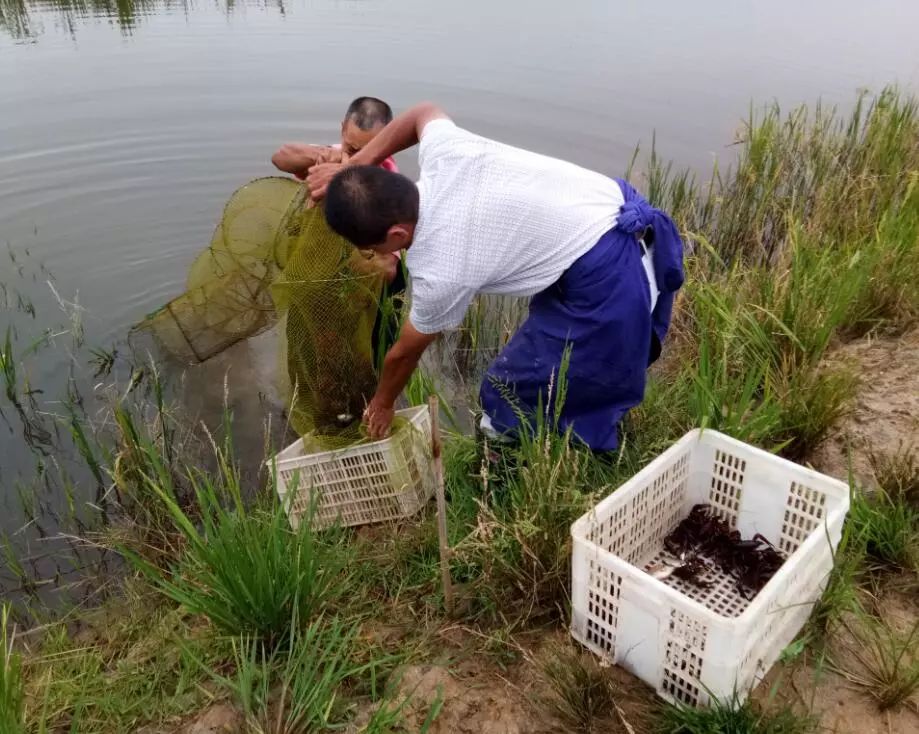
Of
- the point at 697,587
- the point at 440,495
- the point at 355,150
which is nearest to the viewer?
the point at 440,495

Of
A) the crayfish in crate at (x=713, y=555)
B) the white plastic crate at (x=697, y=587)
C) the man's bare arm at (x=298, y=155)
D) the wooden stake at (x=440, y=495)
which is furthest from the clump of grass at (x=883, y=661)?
the man's bare arm at (x=298, y=155)

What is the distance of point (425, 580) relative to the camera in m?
2.44

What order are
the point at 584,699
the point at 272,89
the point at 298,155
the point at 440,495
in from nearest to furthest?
the point at 584,699 → the point at 440,495 → the point at 298,155 → the point at 272,89

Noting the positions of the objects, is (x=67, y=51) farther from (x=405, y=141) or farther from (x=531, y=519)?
(x=531, y=519)

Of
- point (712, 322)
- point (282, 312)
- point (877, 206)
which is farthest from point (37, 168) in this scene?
point (877, 206)

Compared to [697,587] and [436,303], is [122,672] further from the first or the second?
[697,587]

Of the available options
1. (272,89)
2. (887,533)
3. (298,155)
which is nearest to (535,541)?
(887,533)

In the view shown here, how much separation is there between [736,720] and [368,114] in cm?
286

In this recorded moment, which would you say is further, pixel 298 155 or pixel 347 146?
pixel 347 146

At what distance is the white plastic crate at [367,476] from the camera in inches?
107

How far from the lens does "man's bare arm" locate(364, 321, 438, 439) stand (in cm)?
230

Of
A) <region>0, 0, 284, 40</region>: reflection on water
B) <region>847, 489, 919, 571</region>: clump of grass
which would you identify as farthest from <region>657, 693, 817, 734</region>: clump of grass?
<region>0, 0, 284, 40</region>: reflection on water

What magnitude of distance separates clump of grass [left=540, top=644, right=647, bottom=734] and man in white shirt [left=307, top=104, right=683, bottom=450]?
82 centimetres

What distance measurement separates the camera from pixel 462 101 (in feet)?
29.1
